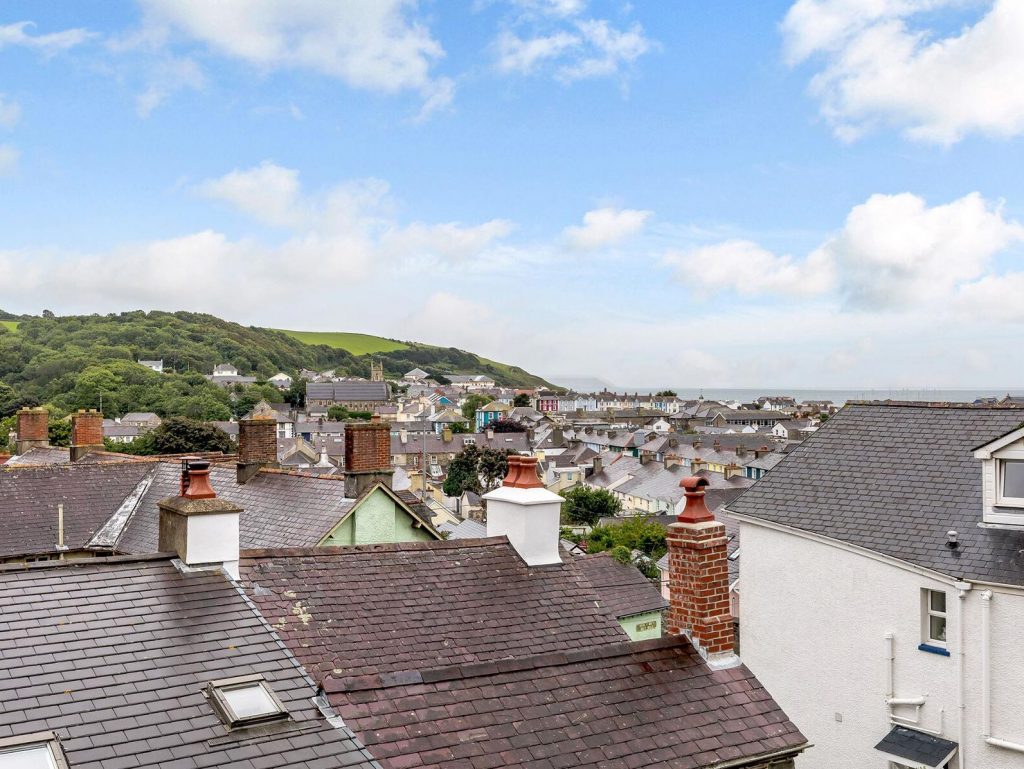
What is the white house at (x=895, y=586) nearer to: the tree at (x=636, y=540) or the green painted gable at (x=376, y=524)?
the green painted gable at (x=376, y=524)

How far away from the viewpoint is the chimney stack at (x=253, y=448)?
20156mm

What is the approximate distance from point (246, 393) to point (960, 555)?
174565mm

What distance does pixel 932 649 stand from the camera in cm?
1588

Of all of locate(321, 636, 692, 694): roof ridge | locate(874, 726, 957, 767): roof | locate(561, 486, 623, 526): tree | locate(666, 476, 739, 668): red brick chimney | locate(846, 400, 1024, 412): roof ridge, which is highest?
locate(846, 400, 1024, 412): roof ridge

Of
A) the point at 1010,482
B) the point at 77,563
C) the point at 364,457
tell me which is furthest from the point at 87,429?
the point at 1010,482

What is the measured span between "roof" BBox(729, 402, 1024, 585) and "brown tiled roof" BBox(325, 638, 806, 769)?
29.1ft

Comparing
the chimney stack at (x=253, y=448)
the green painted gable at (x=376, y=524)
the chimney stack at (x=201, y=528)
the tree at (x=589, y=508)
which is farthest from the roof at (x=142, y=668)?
the tree at (x=589, y=508)

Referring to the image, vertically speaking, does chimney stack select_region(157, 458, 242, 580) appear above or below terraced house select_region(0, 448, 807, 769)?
above

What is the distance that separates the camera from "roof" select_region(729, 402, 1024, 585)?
51.8 ft

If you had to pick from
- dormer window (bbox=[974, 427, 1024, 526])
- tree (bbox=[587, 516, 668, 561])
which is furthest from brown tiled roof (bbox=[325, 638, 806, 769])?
tree (bbox=[587, 516, 668, 561])

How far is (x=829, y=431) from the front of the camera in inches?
827

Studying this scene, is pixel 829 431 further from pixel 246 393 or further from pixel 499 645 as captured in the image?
pixel 246 393

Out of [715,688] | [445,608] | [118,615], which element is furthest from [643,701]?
[118,615]

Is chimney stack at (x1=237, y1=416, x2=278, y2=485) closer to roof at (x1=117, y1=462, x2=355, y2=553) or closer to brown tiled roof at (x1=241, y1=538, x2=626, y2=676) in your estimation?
roof at (x1=117, y1=462, x2=355, y2=553)
